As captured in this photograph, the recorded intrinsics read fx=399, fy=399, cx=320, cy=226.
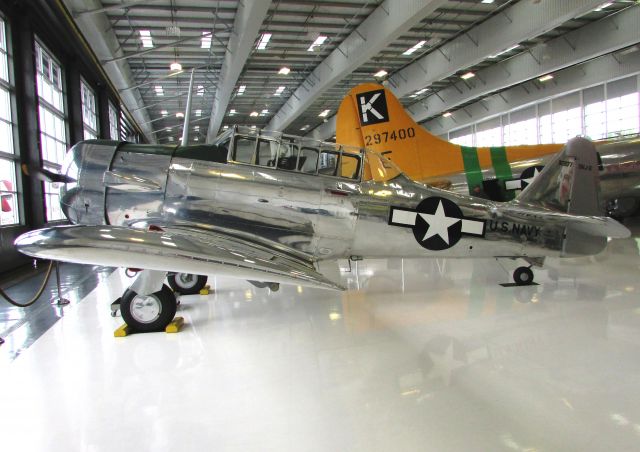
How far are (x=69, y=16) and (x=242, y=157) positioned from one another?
6164mm

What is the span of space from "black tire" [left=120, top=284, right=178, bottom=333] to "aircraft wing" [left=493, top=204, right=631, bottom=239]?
376 cm

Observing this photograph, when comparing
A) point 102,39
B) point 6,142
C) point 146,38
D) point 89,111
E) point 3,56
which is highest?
point 146,38

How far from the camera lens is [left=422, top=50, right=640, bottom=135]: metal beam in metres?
14.3

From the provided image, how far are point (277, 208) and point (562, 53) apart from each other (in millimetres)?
12976

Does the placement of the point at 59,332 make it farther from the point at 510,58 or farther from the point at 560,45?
the point at 510,58

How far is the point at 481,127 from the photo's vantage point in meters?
21.9

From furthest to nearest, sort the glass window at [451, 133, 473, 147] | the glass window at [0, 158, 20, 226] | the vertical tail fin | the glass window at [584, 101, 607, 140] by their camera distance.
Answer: the glass window at [451, 133, 473, 147] → the glass window at [584, 101, 607, 140] → the vertical tail fin → the glass window at [0, 158, 20, 226]

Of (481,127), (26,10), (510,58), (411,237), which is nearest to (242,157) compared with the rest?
(411,237)

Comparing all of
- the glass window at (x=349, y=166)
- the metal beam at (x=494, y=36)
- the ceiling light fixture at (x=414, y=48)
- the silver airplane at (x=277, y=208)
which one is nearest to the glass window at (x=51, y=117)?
the silver airplane at (x=277, y=208)

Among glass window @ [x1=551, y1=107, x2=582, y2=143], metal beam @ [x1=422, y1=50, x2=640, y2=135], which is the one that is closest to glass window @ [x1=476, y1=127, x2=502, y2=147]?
metal beam @ [x1=422, y1=50, x2=640, y2=135]

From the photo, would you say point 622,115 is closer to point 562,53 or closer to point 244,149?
point 562,53

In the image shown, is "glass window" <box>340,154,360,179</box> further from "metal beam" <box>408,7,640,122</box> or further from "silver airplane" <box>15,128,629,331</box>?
"metal beam" <box>408,7,640,122</box>

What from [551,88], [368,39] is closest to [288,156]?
[368,39]

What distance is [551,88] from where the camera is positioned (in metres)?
16.9
